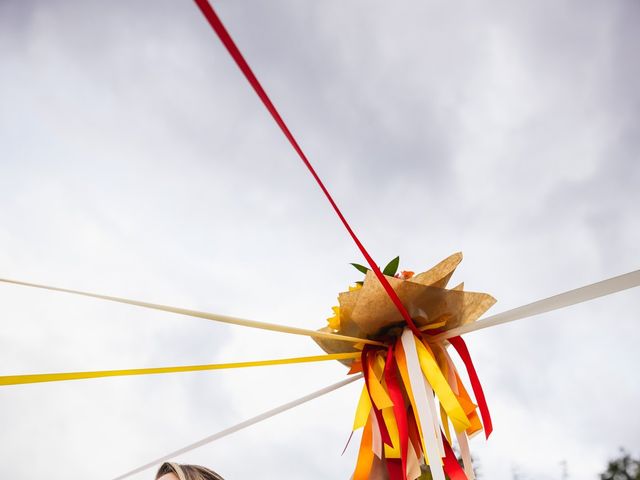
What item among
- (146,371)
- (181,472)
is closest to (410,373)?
(146,371)

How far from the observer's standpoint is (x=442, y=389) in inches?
55.0

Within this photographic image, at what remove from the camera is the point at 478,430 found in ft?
5.00

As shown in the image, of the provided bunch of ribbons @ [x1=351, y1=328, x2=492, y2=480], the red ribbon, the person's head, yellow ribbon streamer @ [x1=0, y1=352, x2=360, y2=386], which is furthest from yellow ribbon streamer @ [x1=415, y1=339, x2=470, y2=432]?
the person's head

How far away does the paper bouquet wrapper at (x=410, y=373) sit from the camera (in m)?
1.40

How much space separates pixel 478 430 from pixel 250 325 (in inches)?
33.7

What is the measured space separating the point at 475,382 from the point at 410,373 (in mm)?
306

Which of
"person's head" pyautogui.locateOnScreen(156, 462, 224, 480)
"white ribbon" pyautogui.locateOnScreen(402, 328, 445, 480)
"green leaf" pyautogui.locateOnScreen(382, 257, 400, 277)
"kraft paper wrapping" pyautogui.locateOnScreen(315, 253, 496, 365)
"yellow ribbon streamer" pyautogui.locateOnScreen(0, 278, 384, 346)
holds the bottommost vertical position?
"white ribbon" pyautogui.locateOnScreen(402, 328, 445, 480)

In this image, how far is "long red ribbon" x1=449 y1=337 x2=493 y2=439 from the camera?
1.48 metres

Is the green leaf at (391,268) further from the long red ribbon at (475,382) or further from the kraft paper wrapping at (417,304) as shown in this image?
the long red ribbon at (475,382)

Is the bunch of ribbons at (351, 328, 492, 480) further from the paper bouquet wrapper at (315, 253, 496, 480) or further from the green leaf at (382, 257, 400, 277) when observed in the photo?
the green leaf at (382, 257, 400, 277)

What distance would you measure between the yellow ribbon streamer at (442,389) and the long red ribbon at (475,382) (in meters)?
0.11

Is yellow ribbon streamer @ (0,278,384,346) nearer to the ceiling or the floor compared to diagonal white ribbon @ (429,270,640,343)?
nearer to the ceiling

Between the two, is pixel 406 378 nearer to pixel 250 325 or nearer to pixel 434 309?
pixel 434 309

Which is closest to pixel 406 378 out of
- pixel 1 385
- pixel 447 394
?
pixel 447 394
